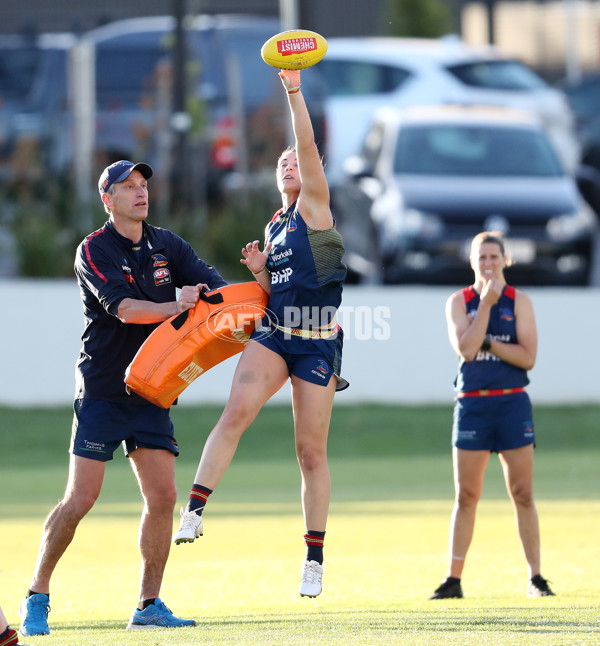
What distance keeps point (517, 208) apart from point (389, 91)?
449 cm

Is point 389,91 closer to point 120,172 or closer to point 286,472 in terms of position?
point 286,472

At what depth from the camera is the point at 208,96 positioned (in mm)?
20750

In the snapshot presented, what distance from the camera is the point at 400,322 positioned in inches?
672

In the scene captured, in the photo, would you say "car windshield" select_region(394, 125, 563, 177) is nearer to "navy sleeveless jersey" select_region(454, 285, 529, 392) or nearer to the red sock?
"navy sleeveless jersey" select_region(454, 285, 529, 392)

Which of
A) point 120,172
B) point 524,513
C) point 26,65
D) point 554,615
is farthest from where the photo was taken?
point 26,65

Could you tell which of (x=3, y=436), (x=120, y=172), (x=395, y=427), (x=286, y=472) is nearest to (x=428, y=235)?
(x=395, y=427)

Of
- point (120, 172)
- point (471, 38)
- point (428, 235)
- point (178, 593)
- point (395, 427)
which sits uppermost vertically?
point (471, 38)

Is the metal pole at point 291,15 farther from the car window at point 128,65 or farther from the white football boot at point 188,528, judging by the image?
the white football boot at point 188,528

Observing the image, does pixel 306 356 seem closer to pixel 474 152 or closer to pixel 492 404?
pixel 492 404

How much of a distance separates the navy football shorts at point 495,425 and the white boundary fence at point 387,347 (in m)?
9.04

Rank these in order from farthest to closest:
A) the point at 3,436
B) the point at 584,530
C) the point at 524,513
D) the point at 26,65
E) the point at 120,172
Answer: the point at 26,65, the point at 3,436, the point at 584,530, the point at 524,513, the point at 120,172

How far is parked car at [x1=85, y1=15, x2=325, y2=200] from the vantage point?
1992 cm

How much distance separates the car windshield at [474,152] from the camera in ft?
58.5

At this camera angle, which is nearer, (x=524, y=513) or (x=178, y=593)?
(x=524, y=513)
